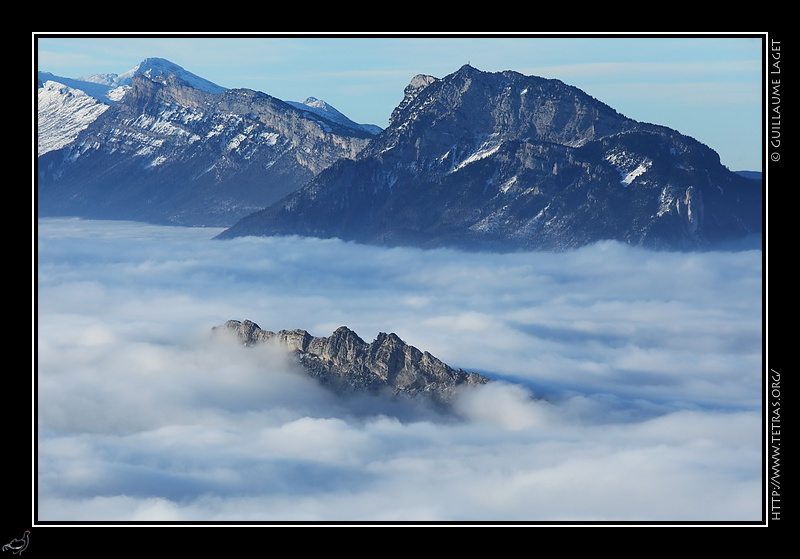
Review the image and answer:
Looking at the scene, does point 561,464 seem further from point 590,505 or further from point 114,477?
point 114,477
